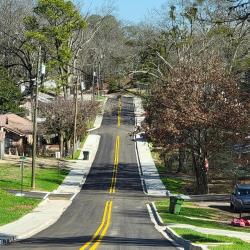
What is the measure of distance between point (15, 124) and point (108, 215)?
38.1 m

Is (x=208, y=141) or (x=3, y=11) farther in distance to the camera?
(x=3, y=11)

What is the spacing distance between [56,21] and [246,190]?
4585cm

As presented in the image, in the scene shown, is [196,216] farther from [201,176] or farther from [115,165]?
[115,165]

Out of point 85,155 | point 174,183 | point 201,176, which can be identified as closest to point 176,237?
point 201,176

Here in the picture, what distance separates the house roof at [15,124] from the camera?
68.8 metres

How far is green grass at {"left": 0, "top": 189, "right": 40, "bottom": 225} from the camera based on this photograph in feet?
106

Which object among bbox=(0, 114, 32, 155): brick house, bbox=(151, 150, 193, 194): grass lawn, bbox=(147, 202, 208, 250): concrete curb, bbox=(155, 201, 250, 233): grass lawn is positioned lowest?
bbox=(155, 201, 250, 233): grass lawn

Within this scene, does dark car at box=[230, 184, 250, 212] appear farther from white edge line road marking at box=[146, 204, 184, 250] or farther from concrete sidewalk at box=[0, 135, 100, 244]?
concrete sidewalk at box=[0, 135, 100, 244]

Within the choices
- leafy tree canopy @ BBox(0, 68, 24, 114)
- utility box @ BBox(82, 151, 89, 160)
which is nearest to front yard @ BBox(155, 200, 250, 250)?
utility box @ BBox(82, 151, 89, 160)

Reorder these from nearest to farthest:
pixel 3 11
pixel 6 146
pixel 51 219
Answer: pixel 51 219
pixel 6 146
pixel 3 11

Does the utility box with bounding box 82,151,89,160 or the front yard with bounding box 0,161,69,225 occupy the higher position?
the utility box with bounding box 82,151,89,160

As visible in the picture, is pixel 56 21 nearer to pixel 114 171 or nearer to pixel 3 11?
pixel 3 11

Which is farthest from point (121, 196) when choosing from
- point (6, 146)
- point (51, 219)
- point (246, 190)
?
point (6, 146)

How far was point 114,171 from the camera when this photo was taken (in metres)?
63.5
